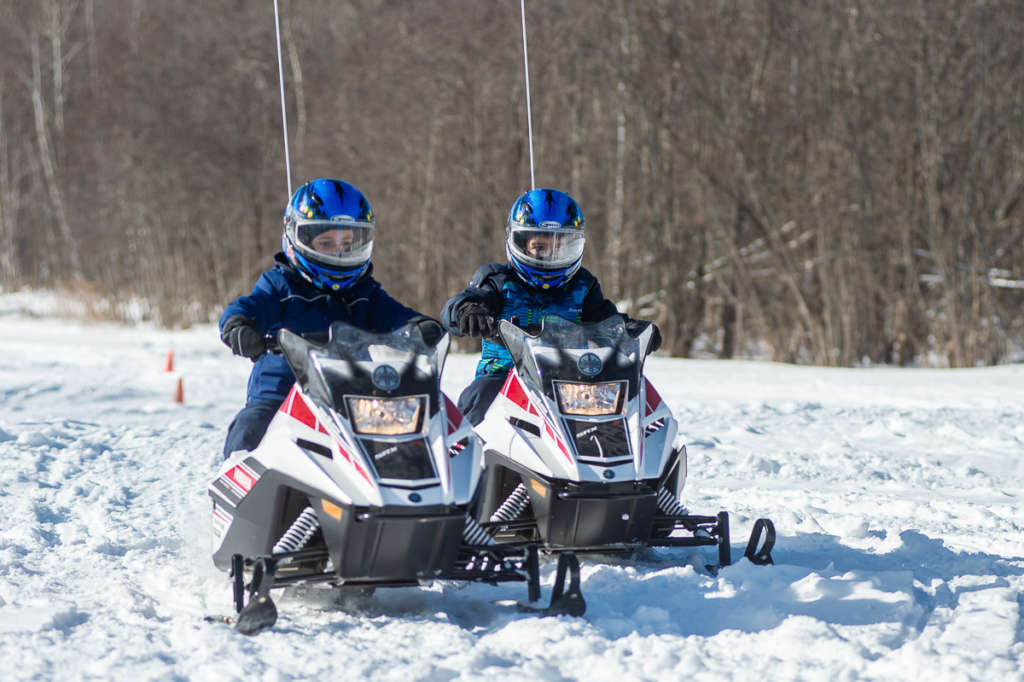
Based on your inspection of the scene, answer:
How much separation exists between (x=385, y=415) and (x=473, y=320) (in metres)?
1.15

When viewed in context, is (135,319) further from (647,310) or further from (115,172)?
(647,310)

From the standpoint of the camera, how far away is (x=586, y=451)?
15.7 ft

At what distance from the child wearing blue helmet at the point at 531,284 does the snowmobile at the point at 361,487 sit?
43.8 inches

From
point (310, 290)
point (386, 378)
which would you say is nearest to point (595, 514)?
point (386, 378)

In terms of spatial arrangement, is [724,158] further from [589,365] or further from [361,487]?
[361,487]

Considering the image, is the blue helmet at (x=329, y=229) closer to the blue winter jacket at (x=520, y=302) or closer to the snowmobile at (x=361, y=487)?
the snowmobile at (x=361, y=487)

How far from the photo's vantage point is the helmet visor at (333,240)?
4.81 meters

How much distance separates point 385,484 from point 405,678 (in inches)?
28.3

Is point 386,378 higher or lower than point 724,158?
lower

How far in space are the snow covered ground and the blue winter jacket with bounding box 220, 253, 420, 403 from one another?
875mm

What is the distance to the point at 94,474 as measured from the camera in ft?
24.8

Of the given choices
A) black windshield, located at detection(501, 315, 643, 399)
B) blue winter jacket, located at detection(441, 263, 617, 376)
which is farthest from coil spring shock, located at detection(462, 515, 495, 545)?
blue winter jacket, located at detection(441, 263, 617, 376)

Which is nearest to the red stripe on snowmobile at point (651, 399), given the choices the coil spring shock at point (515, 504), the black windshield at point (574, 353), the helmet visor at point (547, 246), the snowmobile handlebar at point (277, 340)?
the black windshield at point (574, 353)

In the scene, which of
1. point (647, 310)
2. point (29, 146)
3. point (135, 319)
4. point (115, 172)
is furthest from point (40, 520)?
point (29, 146)
